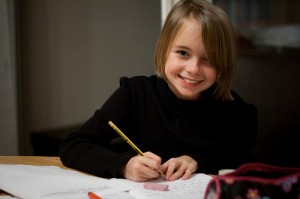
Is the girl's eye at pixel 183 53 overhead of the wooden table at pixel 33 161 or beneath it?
overhead

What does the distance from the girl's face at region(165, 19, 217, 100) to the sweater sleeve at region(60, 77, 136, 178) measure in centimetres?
18

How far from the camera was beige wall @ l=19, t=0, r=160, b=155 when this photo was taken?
2531 millimetres

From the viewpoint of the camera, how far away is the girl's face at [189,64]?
1.13m

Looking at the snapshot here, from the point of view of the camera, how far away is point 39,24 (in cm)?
253

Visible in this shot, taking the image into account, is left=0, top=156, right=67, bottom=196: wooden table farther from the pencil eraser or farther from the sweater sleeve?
the pencil eraser

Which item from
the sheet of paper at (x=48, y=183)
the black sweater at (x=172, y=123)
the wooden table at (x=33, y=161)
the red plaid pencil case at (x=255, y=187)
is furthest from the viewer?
the black sweater at (x=172, y=123)

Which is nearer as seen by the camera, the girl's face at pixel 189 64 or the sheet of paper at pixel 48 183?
the sheet of paper at pixel 48 183

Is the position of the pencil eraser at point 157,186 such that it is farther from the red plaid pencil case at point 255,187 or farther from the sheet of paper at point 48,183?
the red plaid pencil case at point 255,187

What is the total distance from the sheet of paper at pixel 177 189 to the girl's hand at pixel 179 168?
15 millimetres

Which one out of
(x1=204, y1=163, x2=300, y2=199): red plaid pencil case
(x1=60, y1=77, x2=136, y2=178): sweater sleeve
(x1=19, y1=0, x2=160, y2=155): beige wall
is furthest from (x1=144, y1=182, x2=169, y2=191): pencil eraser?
(x1=19, y1=0, x2=160, y2=155): beige wall

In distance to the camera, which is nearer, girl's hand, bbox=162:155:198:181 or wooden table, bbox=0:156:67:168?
girl's hand, bbox=162:155:198:181

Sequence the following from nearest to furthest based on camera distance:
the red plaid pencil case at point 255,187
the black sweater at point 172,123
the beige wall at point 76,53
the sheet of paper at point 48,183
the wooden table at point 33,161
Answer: the red plaid pencil case at point 255,187, the sheet of paper at point 48,183, the wooden table at point 33,161, the black sweater at point 172,123, the beige wall at point 76,53

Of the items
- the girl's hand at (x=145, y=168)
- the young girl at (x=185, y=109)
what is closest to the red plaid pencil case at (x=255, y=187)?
the girl's hand at (x=145, y=168)

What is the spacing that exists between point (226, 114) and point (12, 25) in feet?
4.72
